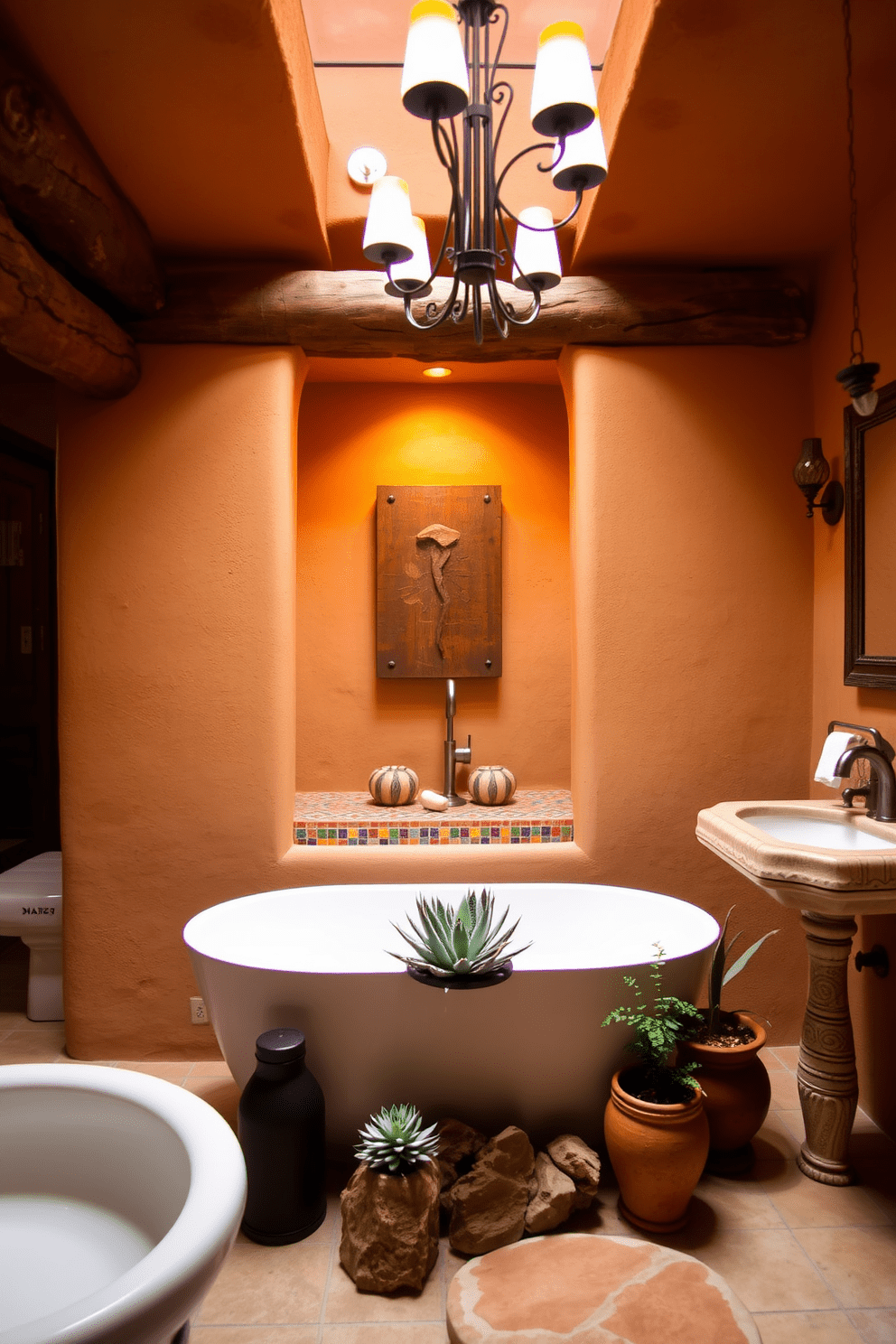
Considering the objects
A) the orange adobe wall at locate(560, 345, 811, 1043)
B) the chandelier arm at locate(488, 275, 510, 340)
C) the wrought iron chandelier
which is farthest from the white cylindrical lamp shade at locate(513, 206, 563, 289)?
the orange adobe wall at locate(560, 345, 811, 1043)

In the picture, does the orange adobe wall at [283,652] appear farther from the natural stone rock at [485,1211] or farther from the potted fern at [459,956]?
the natural stone rock at [485,1211]

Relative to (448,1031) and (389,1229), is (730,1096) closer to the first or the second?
(448,1031)

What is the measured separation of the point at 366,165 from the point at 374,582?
4.84 ft

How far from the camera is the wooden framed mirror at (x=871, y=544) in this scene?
2377mm

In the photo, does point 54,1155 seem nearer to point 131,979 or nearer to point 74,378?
point 131,979

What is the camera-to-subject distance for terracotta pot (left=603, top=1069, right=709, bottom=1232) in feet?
6.26

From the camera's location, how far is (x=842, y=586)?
2691 millimetres

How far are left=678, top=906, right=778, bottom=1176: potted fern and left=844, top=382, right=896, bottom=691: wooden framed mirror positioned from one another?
0.97 m

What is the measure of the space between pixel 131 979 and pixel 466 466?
2.30 meters

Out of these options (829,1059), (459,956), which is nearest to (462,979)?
(459,956)

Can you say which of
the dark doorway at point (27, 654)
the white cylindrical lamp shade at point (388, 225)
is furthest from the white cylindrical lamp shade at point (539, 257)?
the dark doorway at point (27, 654)

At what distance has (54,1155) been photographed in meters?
0.98

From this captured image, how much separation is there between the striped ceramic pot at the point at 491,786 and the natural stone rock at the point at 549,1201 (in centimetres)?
135

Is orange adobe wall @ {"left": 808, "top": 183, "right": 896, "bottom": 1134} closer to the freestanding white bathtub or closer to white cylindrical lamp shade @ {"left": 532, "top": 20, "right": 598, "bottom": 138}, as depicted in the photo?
the freestanding white bathtub
